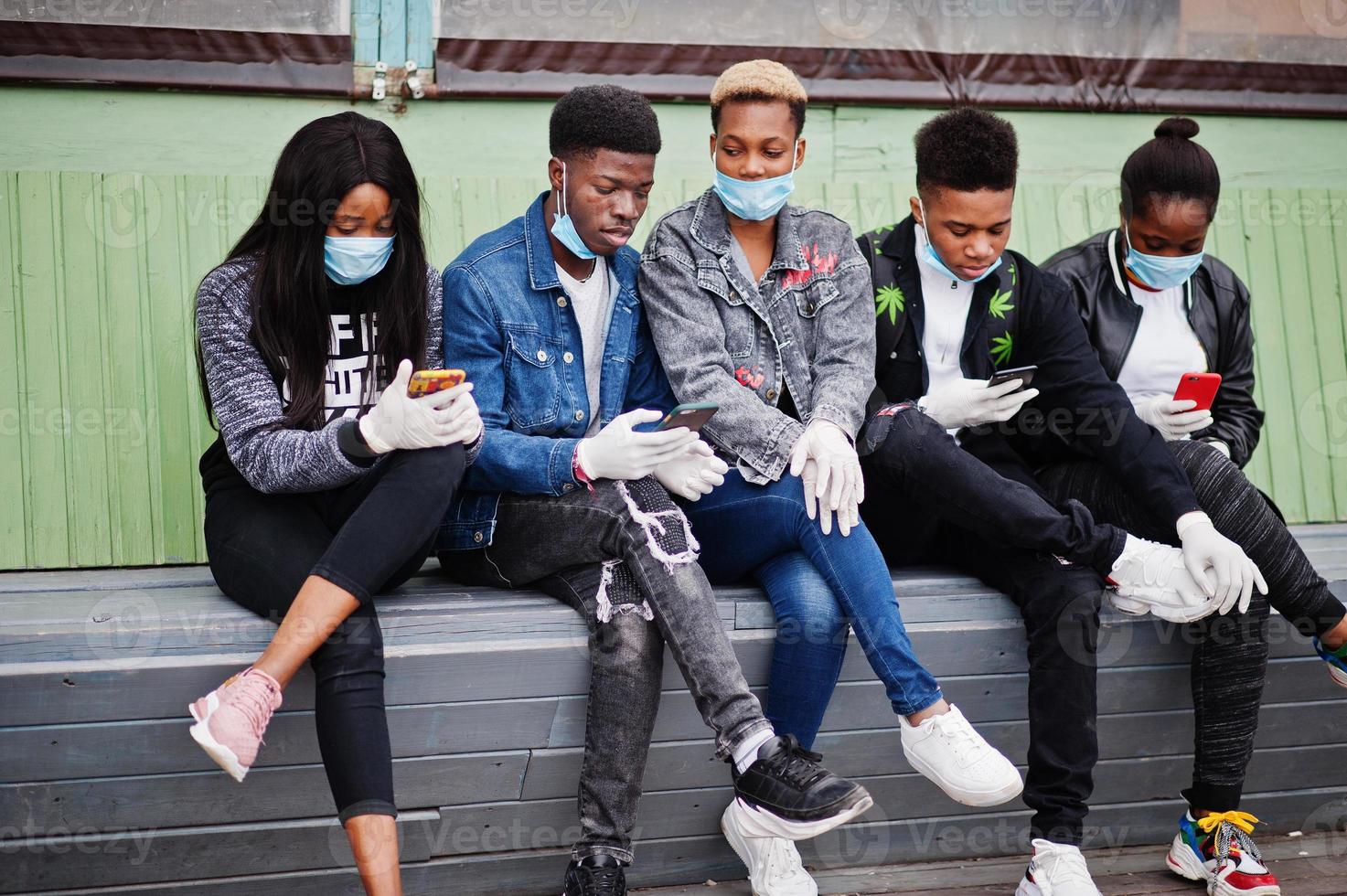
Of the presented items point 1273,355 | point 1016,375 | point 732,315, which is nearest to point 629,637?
point 732,315

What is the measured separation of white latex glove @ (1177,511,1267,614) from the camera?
238cm

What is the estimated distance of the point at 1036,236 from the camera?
3.54m

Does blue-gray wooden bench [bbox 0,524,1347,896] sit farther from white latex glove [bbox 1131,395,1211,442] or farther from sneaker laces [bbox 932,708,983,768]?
white latex glove [bbox 1131,395,1211,442]

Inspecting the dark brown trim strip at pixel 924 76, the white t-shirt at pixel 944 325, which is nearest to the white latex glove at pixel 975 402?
the white t-shirt at pixel 944 325

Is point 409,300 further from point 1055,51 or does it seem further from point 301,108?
point 1055,51

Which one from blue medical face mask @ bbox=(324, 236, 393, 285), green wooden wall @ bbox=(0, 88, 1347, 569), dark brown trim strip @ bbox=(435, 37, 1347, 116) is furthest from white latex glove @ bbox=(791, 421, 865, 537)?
dark brown trim strip @ bbox=(435, 37, 1347, 116)

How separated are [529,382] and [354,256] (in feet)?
1.28

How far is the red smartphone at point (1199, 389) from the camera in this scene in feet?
8.79

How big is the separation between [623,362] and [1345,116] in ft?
8.31

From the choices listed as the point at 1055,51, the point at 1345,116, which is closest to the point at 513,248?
the point at 1055,51

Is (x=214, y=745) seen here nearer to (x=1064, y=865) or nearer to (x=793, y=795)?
(x=793, y=795)

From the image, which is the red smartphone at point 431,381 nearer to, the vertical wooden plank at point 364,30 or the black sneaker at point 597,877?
the black sneaker at point 597,877

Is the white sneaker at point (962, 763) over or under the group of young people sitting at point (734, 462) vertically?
under

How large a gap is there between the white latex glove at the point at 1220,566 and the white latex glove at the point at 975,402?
40 cm
